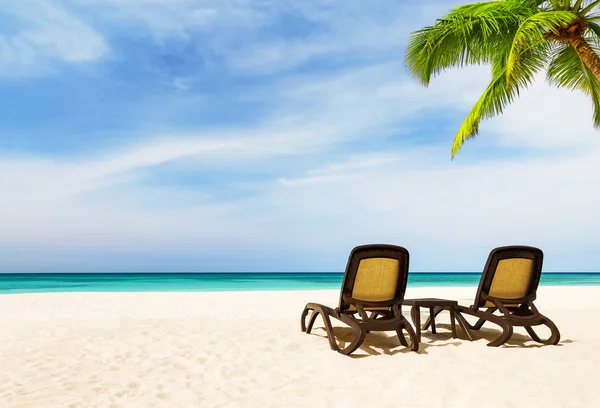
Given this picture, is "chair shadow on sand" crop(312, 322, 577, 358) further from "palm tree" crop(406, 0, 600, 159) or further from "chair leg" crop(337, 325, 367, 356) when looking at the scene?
"palm tree" crop(406, 0, 600, 159)

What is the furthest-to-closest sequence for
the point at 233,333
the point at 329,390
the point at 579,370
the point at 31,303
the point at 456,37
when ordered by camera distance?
the point at 31,303
the point at 456,37
the point at 233,333
the point at 579,370
the point at 329,390

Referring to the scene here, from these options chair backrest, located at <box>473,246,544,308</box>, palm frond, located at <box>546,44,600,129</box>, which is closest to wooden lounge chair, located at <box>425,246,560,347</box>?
chair backrest, located at <box>473,246,544,308</box>

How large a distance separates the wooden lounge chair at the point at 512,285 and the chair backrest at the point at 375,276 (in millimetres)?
988

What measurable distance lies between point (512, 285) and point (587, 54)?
13.1ft

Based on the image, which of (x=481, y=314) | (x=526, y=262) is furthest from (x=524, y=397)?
(x=526, y=262)

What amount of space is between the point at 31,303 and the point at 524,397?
13362mm

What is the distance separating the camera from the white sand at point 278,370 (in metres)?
3.44

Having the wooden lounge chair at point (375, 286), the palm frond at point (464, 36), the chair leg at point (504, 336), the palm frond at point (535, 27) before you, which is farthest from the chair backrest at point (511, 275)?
the palm frond at point (464, 36)

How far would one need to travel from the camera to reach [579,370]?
418 centimetres

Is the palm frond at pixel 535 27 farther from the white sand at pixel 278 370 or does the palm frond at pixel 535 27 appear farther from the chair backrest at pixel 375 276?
the white sand at pixel 278 370

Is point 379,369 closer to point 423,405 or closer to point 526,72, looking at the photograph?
point 423,405

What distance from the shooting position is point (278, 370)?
4.24 metres

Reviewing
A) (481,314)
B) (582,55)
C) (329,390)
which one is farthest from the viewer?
(582,55)

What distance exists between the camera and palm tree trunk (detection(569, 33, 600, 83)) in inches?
274
